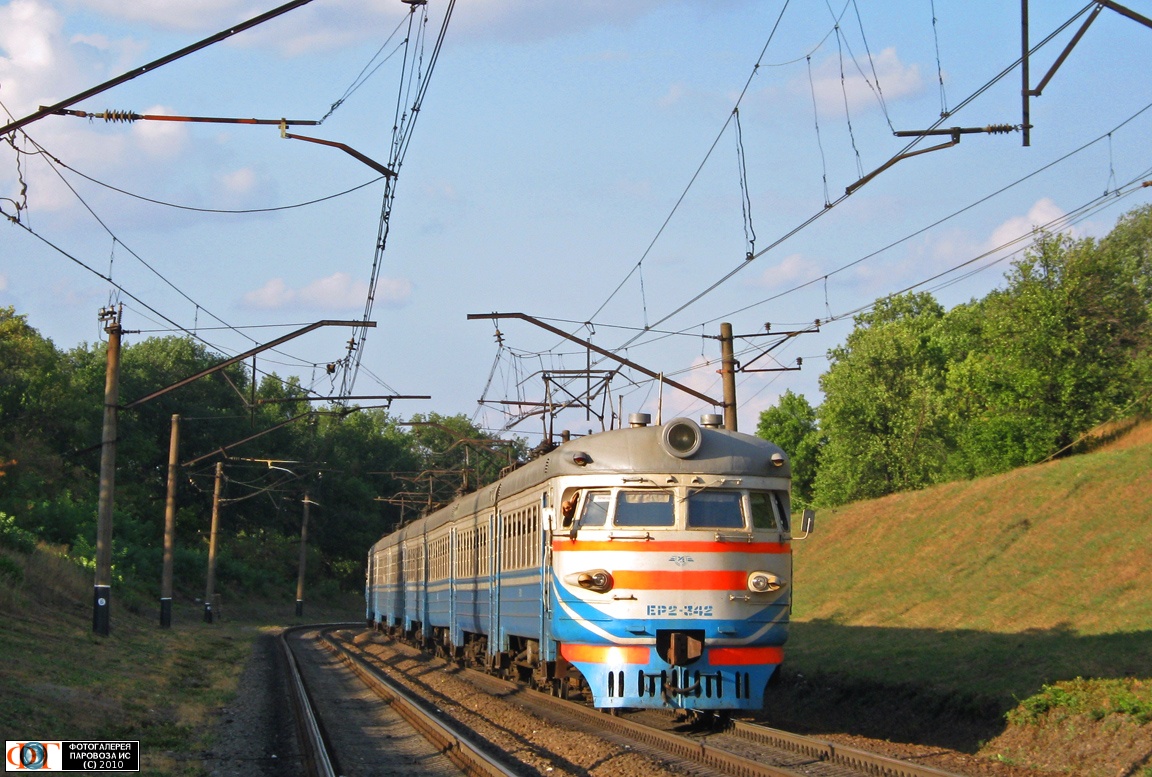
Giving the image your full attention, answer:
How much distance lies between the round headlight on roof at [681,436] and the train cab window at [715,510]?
51cm

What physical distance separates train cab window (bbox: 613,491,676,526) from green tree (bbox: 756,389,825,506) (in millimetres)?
66285

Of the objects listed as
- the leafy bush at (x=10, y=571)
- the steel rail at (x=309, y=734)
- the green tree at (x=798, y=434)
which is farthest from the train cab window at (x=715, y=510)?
the green tree at (x=798, y=434)

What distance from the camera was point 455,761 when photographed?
12.2 meters

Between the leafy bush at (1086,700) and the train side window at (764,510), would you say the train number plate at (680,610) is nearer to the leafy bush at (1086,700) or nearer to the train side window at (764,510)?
the train side window at (764,510)

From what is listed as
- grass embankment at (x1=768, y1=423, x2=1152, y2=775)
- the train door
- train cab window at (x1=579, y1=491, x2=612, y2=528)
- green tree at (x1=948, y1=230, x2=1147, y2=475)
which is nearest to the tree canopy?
green tree at (x1=948, y1=230, x2=1147, y2=475)

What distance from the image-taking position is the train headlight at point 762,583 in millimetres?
13344

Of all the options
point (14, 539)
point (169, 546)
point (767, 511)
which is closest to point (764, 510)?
point (767, 511)

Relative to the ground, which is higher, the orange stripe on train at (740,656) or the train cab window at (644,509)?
the train cab window at (644,509)

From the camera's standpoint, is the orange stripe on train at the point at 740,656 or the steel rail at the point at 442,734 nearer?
the steel rail at the point at 442,734

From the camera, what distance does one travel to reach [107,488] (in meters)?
26.3

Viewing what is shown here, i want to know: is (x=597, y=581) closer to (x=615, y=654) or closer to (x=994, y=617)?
(x=615, y=654)

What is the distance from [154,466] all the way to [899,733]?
214ft

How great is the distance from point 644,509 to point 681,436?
93cm

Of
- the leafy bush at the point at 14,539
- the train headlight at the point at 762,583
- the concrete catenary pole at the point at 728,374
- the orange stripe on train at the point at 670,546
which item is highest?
the concrete catenary pole at the point at 728,374
